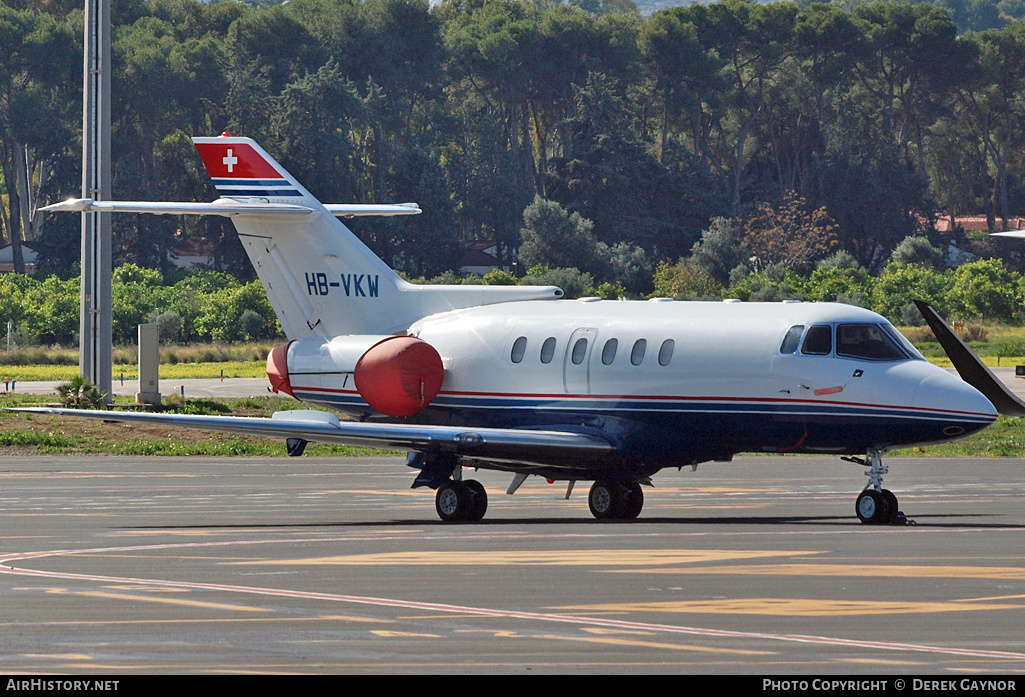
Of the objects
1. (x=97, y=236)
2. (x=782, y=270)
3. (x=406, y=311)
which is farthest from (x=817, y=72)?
(x=406, y=311)

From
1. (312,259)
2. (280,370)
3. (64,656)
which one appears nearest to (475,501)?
(280,370)

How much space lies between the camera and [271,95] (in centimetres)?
12731

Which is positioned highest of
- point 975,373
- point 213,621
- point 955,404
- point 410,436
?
point 975,373

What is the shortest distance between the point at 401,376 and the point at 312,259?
3.90m

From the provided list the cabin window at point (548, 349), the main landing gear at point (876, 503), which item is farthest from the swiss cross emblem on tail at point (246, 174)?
the main landing gear at point (876, 503)

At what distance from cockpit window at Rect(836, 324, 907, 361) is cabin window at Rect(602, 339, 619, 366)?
3.49m

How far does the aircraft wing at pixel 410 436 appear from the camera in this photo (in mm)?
23469

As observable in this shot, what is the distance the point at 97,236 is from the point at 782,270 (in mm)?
64339

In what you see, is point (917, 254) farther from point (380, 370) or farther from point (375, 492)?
point (380, 370)

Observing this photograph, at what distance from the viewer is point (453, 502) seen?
24.3 m

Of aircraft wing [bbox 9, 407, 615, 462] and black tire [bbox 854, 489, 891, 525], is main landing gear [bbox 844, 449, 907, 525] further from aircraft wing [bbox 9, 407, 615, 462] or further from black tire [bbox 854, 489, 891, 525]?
aircraft wing [bbox 9, 407, 615, 462]

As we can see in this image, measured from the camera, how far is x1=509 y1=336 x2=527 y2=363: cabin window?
1015 inches

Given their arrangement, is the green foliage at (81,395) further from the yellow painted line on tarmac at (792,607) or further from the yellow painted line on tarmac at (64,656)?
the yellow painted line on tarmac at (64,656)
